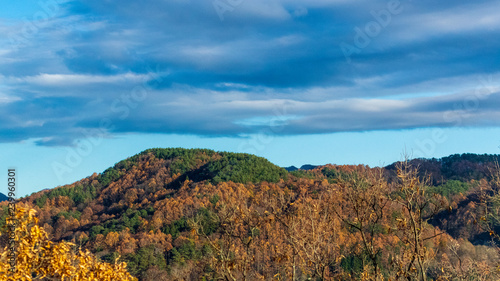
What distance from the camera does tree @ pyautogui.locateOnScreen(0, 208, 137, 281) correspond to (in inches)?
316

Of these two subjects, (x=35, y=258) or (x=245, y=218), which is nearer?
(x=35, y=258)

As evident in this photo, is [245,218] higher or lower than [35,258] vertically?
higher

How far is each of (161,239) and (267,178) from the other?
198ft

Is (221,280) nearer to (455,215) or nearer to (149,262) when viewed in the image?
(149,262)

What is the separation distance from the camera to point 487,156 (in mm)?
198750

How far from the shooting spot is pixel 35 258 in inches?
334

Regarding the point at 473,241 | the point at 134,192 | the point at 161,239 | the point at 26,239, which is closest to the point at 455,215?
the point at 473,241

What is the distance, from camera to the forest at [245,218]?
23359 millimetres

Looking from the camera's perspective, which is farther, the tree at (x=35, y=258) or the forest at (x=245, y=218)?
the forest at (x=245, y=218)

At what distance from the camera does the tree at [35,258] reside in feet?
26.4

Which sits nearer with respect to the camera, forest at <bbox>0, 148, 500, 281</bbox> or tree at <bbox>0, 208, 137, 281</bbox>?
tree at <bbox>0, 208, 137, 281</bbox>

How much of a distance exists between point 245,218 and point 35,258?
54.9ft

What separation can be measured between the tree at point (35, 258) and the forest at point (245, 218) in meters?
0.23

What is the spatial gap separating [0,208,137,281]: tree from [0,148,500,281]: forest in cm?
23
